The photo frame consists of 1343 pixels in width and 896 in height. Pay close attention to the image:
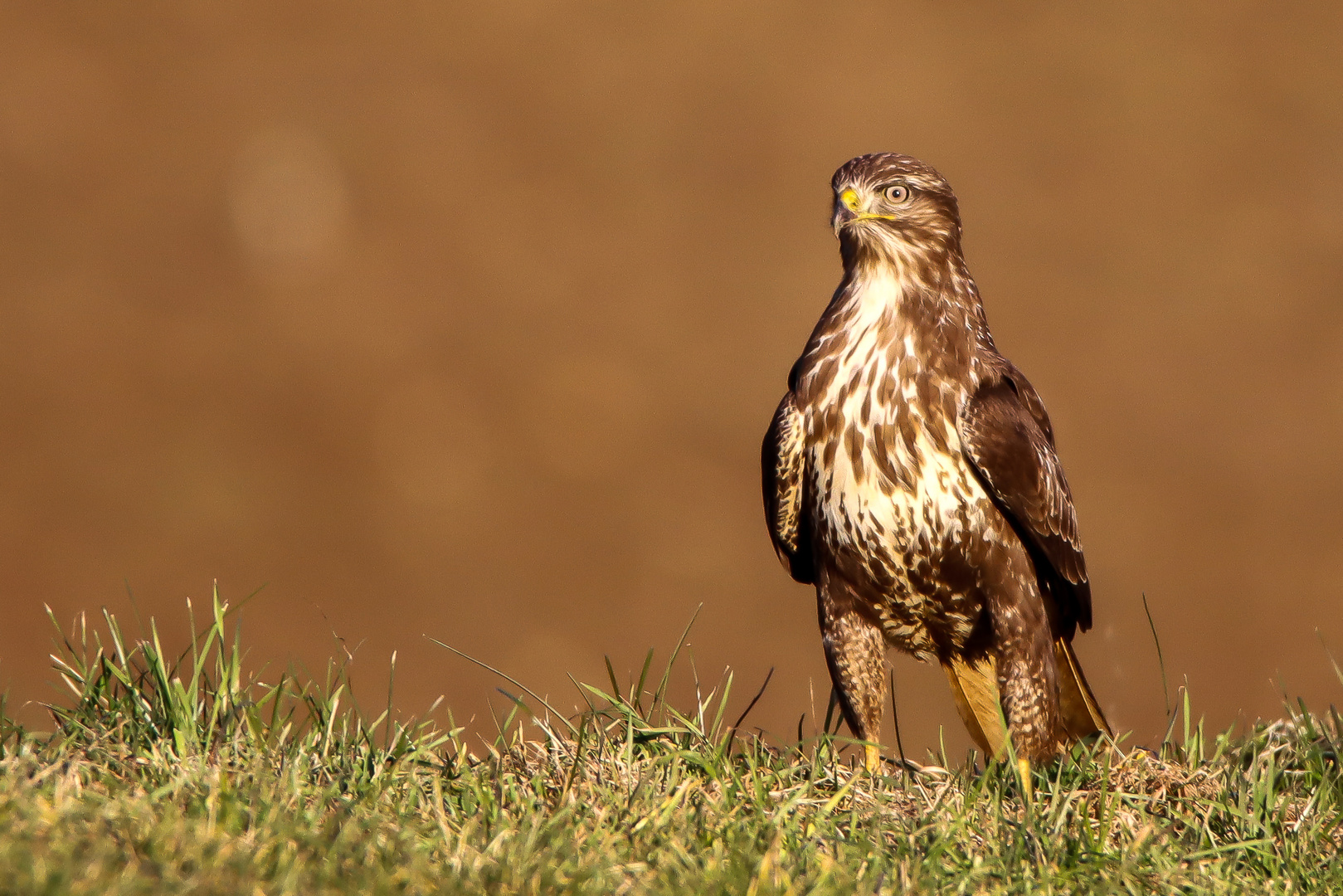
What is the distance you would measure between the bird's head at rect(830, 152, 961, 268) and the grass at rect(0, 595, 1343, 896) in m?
1.82

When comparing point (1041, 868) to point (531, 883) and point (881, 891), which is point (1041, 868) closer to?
point (881, 891)

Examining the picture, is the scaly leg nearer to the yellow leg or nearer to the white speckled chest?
the white speckled chest

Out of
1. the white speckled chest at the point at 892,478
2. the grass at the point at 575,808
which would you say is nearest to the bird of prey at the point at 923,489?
the white speckled chest at the point at 892,478

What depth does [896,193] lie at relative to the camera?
4918mm

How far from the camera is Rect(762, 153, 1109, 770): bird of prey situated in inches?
178

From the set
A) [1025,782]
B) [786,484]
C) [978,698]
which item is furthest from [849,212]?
[1025,782]

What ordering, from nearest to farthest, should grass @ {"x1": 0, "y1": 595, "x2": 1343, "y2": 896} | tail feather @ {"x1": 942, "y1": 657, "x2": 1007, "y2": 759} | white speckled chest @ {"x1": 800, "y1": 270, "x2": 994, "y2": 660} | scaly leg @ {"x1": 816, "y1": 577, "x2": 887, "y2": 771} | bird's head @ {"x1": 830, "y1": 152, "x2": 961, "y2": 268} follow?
grass @ {"x1": 0, "y1": 595, "x2": 1343, "y2": 896} → white speckled chest @ {"x1": 800, "y1": 270, "x2": 994, "y2": 660} → scaly leg @ {"x1": 816, "y1": 577, "x2": 887, "y2": 771} → bird's head @ {"x1": 830, "y1": 152, "x2": 961, "y2": 268} → tail feather @ {"x1": 942, "y1": 657, "x2": 1007, "y2": 759}

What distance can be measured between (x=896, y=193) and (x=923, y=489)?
3.85ft

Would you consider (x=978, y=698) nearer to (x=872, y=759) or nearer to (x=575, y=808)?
(x=872, y=759)

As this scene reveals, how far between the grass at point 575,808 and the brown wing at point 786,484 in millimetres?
942

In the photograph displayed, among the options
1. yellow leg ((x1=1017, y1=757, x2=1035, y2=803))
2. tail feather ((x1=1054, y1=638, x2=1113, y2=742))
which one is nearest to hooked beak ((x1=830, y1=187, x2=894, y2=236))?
tail feather ((x1=1054, y1=638, x2=1113, y2=742))

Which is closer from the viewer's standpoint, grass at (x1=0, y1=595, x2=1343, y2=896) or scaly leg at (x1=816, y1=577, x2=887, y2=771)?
grass at (x1=0, y1=595, x2=1343, y2=896)

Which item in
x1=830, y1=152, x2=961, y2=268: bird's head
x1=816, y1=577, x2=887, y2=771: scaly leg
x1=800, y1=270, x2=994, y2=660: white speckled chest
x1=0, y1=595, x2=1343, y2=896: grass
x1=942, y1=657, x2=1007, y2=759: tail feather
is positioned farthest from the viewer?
x1=942, y1=657, x2=1007, y2=759: tail feather

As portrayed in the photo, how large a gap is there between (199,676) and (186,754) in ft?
1.37
